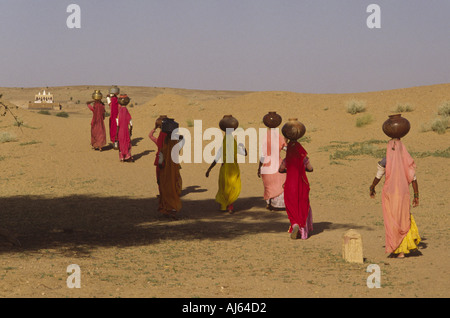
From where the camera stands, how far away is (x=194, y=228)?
11.7 m

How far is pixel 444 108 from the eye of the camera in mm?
26297

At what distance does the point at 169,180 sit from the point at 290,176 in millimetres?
2863

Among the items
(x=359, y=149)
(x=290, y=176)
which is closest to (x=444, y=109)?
(x=359, y=149)

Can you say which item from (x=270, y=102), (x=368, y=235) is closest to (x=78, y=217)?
(x=368, y=235)

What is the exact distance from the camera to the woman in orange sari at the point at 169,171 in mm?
12039

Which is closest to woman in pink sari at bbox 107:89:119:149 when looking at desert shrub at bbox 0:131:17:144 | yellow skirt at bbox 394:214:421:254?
desert shrub at bbox 0:131:17:144

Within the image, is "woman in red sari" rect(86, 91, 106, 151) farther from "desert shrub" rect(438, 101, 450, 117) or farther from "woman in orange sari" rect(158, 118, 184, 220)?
"desert shrub" rect(438, 101, 450, 117)

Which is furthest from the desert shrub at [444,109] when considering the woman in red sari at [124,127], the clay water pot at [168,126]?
the clay water pot at [168,126]

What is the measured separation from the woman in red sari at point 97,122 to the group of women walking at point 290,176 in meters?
8.01

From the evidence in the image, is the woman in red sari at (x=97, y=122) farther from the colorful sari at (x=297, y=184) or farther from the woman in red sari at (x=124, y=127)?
the colorful sari at (x=297, y=184)

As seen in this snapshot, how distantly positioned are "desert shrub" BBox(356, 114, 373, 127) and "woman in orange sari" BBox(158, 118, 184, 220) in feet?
51.2

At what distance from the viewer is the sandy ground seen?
7.38m

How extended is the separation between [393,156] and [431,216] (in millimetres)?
4288

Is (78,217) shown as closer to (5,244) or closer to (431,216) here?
(5,244)
